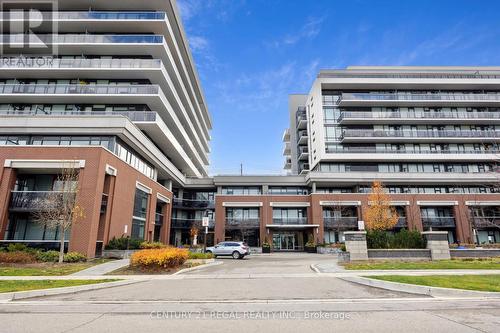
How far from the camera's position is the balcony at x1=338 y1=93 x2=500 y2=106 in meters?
48.1

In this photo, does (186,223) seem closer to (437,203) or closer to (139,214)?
(139,214)

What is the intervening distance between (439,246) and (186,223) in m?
36.1

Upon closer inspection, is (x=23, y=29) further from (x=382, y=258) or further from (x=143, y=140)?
(x=382, y=258)

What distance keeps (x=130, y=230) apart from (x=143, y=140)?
9054mm

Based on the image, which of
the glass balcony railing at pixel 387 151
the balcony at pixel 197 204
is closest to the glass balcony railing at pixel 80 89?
the balcony at pixel 197 204

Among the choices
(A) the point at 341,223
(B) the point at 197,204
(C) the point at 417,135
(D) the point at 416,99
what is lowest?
(A) the point at 341,223

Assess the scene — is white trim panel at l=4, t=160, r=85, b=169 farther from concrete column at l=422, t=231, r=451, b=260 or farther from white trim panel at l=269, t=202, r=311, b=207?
white trim panel at l=269, t=202, r=311, b=207

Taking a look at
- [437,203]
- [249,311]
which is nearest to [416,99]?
[437,203]

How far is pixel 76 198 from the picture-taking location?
2162cm

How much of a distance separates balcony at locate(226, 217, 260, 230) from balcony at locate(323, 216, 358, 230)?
33.2 ft

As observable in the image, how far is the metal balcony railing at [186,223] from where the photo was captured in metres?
46.3

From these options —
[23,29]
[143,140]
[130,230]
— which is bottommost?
[130,230]

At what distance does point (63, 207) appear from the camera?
66.6 feet

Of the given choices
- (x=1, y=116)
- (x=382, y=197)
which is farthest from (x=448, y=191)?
(x=1, y=116)
